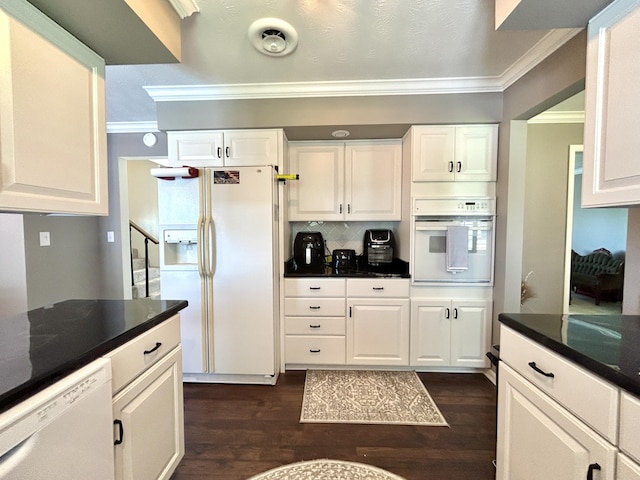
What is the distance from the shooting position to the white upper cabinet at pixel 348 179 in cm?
270

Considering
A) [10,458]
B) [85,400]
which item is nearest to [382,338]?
[85,400]

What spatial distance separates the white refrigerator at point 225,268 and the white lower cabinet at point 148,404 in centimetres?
87

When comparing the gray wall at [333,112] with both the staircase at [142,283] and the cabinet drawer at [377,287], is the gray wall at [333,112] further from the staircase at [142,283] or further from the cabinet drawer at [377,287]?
the staircase at [142,283]

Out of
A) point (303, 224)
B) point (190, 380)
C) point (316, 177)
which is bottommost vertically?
point (190, 380)

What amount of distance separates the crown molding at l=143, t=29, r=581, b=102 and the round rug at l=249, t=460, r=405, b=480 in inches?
101

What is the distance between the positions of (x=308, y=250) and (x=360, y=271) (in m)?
0.56

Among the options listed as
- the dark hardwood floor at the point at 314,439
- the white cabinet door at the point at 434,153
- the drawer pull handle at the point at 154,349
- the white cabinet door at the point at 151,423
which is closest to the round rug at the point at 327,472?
the dark hardwood floor at the point at 314,439

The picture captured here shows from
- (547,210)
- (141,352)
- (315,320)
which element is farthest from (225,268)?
(547,210)

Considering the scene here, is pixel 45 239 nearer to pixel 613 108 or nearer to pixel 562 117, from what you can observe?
pixel 613 108

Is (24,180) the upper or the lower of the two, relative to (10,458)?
upper

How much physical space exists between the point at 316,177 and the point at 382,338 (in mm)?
1616

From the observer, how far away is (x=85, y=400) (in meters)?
0.83

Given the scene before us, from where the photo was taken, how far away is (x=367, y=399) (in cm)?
210

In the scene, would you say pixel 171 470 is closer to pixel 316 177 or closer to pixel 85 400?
pixel 85 400
